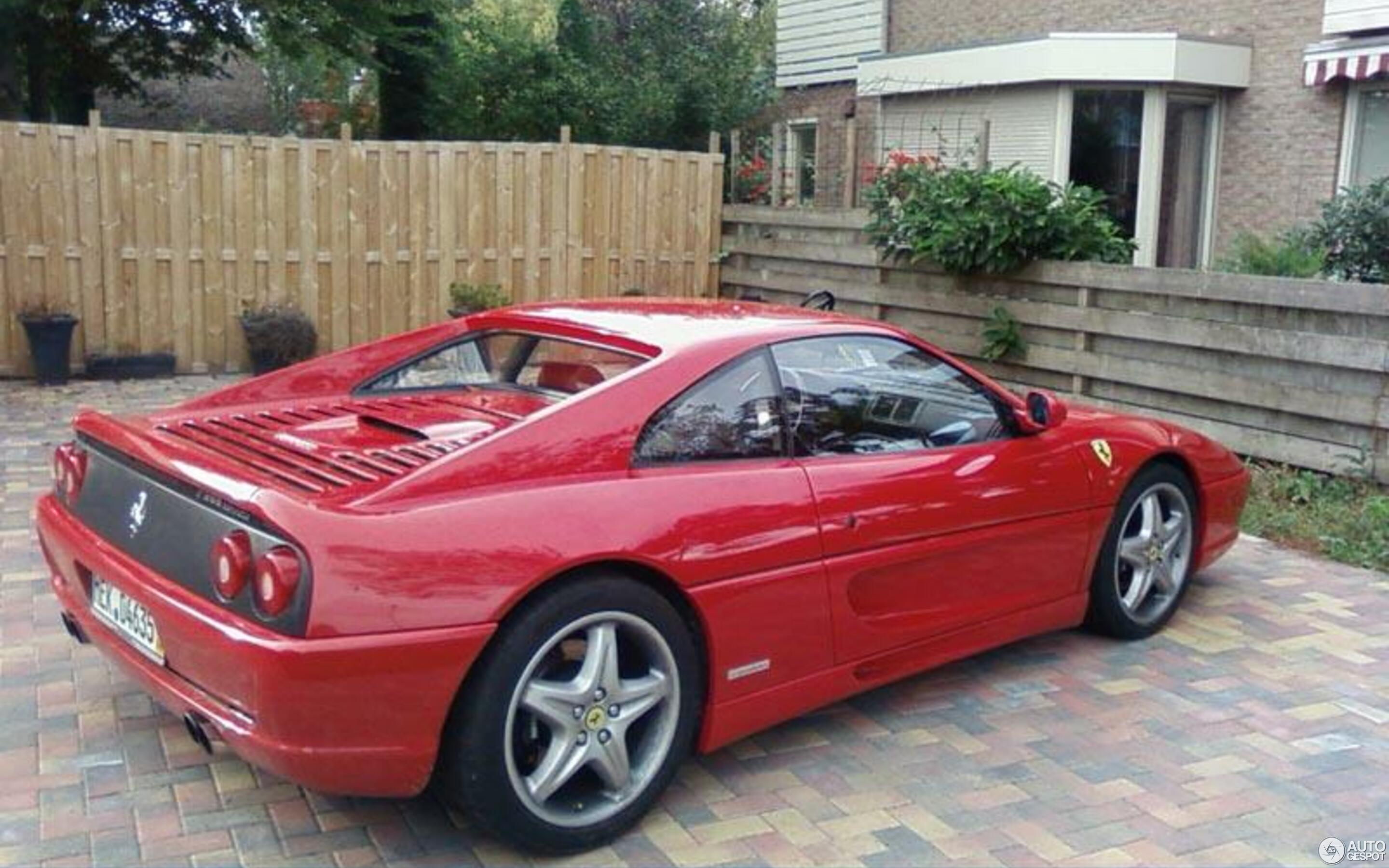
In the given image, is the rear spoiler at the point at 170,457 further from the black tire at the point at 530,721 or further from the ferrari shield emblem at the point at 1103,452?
the ferrari shield emblem at the point at 1103,452

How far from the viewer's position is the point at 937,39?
54.2ft

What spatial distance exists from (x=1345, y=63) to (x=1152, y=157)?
2.02 meters

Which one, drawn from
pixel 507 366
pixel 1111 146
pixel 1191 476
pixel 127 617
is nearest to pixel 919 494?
pixel 507 366

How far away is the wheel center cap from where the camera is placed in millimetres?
→ 3412

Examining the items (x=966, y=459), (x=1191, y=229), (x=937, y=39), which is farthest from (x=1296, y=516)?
(x=937, y=39)

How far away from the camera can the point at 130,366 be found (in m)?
11.0

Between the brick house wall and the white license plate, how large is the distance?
11.7 meters

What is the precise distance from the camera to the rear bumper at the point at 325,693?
299 centimetres

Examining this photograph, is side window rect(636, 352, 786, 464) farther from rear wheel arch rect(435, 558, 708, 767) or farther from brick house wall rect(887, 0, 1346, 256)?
brick house wall rect(887, 0, 1346, 256)

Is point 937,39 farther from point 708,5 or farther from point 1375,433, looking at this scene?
point 1375,433

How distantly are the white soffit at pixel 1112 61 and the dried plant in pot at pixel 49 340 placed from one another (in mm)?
9494

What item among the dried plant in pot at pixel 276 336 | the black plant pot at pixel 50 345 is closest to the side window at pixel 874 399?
the dried plant in pot at pixel 276 336

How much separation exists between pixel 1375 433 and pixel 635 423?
17.0 ft

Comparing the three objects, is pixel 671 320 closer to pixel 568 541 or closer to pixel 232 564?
pixel 568 541
